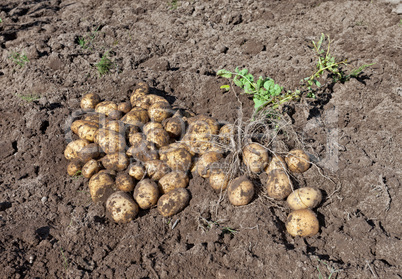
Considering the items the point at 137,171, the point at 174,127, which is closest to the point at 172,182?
the point at 137,171

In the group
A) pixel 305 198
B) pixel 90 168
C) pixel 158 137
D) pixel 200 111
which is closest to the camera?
pixel 305 198

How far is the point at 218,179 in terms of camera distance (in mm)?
2979

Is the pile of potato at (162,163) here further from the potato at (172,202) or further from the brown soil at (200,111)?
the brown soil at (200,111)

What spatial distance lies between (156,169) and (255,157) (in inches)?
37.5

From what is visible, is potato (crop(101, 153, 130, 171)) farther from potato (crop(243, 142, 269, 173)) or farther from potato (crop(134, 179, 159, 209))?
potato (crop(243, 142, 269, 173))

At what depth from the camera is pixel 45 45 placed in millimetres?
5012

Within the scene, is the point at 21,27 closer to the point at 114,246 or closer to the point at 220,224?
the point at 114,246

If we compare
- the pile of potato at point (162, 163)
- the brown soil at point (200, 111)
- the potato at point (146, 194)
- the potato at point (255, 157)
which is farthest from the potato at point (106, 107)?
the potato at point (255, 157)

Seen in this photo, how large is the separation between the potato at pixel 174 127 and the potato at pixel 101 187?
0.79 metres

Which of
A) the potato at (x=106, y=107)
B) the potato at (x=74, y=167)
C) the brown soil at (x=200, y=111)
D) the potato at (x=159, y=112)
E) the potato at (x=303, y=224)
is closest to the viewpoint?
the brown soil at (x=200, y=111)

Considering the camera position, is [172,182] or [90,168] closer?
[172,182]

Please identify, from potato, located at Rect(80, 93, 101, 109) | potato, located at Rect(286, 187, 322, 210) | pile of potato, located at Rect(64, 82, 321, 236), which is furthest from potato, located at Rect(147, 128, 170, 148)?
potato, located at Rect(286, 187, 322, 210)

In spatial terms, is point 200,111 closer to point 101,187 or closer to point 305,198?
point 101,187

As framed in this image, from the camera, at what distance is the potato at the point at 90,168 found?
3209 millimetres
